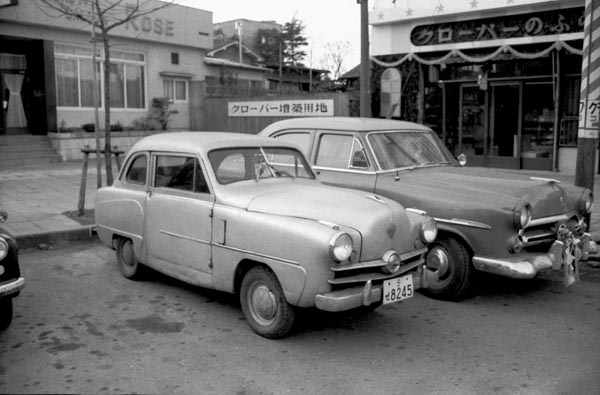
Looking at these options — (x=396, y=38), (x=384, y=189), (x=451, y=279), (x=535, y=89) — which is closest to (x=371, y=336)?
(x=451, y=279)

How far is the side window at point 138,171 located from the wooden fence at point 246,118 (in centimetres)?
1025

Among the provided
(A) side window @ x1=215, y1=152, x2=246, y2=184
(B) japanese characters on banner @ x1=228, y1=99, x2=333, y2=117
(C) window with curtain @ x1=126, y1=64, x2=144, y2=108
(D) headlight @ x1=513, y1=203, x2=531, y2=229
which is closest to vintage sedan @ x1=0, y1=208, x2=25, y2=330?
(A) side window @ x1=215, y1=152, x2=246, y2=184

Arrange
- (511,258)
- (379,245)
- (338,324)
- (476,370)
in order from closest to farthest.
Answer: (476,370) → (379,245) → (338,324) → (511,258)

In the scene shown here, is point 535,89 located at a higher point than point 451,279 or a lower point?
higher

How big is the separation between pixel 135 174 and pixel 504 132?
40.3ft

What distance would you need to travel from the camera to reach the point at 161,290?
600 centimetres

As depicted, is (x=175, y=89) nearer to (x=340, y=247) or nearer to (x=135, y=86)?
(x=135, y=86)

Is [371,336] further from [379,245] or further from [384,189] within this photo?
[384,189]

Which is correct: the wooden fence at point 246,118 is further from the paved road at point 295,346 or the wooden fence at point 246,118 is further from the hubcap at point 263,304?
the hubcap at point 263,304

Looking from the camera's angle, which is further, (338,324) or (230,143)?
(230,143)

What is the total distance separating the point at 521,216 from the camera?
5.37m

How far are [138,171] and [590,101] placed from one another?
5774 millimetres

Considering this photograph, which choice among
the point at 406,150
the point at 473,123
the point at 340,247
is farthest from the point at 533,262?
the point at 473,123

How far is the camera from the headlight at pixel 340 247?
13.9 feet
